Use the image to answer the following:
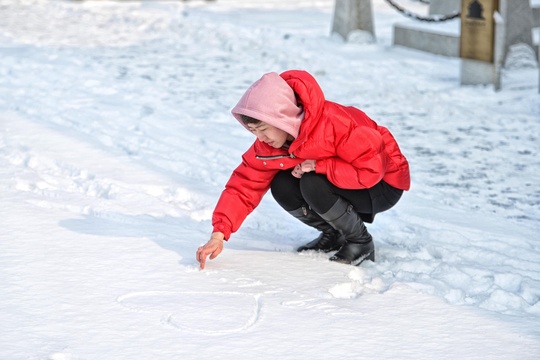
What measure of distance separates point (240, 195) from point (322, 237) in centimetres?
47

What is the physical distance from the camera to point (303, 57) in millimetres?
9055

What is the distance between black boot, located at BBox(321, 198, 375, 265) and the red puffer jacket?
0.44ft

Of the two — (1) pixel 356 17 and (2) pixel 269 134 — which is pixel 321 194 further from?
(1) pixel 356 17

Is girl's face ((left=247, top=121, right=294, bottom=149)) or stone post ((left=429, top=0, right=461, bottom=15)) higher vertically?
girl's face ((left=247, top=121, right=294, bottom=149))

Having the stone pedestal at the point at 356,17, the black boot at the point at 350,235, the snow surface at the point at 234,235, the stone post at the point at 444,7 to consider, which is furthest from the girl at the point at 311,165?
the stone post at the point at 444,7

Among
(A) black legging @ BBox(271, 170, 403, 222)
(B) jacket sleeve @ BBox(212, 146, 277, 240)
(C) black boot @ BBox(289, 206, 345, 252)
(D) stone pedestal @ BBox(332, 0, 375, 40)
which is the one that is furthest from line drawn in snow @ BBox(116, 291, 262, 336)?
(D) stone pedestal @ BBox(332, 0, 375, 40)

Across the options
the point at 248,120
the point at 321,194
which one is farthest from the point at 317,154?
the point at 248,120

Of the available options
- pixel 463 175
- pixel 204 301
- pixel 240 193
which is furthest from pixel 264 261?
pixel 463 175

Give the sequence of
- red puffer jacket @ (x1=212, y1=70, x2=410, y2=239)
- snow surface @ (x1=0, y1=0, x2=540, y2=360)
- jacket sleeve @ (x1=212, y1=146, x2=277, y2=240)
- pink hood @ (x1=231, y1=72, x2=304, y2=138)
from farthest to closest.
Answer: jacket sleeve @ (x1=212, y1=146, x2=277, y2=240), red puffer jacket @ (x1=212, y1=70, x2=410, y2=239), pink hood @ (x1=231, y1=72, x2=304, y2=138), snow surface @ (x1=0, y1=0, x2=540, y2=360)

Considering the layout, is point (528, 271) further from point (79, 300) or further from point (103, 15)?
point (103, 15)

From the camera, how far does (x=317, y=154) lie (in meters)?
3.25

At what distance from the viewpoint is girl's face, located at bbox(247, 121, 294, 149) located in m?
3.15

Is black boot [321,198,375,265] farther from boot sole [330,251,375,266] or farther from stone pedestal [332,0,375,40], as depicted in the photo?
stone pedestal [332,0,375,40]

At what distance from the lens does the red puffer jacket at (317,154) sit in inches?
125
